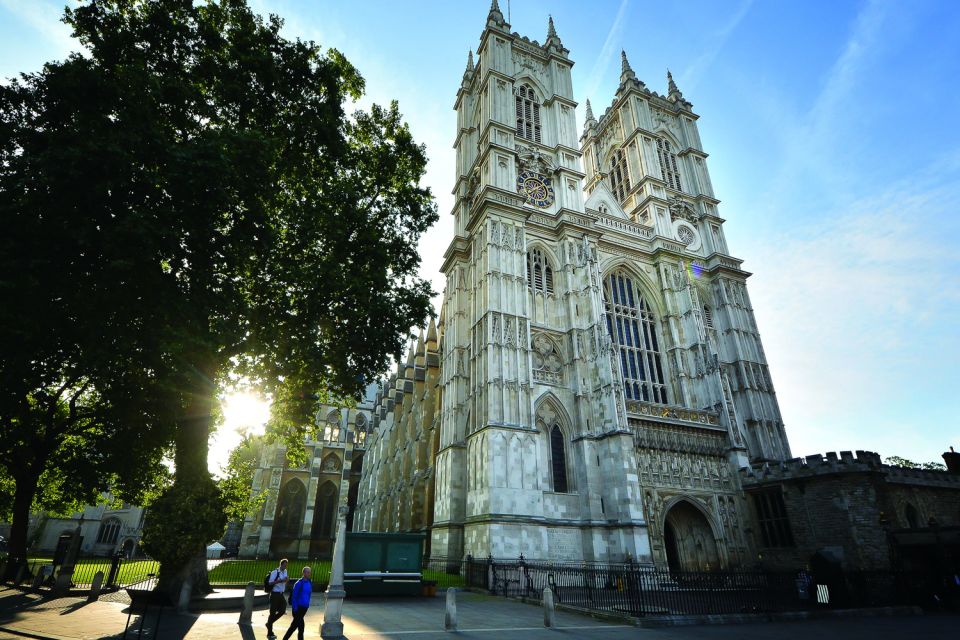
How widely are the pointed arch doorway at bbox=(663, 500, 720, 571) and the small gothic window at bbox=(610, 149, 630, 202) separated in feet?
81.3

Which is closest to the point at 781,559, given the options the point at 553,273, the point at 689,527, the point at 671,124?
the point at 689,527

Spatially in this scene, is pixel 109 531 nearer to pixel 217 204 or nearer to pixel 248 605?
pixel 248 605

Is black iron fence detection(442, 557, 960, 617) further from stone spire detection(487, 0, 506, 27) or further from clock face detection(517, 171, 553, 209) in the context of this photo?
stone spire detection(487, 0, 506, 27)

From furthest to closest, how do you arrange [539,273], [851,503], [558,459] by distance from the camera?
[539,273]
[558,459]
[851,503]

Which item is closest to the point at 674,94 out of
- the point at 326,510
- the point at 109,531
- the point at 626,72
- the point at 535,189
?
the point at 626,72

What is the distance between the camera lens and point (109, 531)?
44562 millimetres

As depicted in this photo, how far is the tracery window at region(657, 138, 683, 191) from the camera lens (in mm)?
38188

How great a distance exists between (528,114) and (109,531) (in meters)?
53.0

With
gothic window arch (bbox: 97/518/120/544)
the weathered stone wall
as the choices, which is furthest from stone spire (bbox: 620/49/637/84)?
gothic window arch (bbox: 97/518/120/544)

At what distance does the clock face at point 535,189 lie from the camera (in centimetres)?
3111

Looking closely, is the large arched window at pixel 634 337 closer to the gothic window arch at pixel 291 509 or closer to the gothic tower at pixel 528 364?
the gothic tower at pixel 528 364

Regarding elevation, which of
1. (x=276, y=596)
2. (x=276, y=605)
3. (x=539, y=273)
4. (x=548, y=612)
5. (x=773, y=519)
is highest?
(x=539, y=273)

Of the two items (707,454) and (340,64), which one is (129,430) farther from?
(707,454)

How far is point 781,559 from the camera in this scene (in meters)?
22.5
